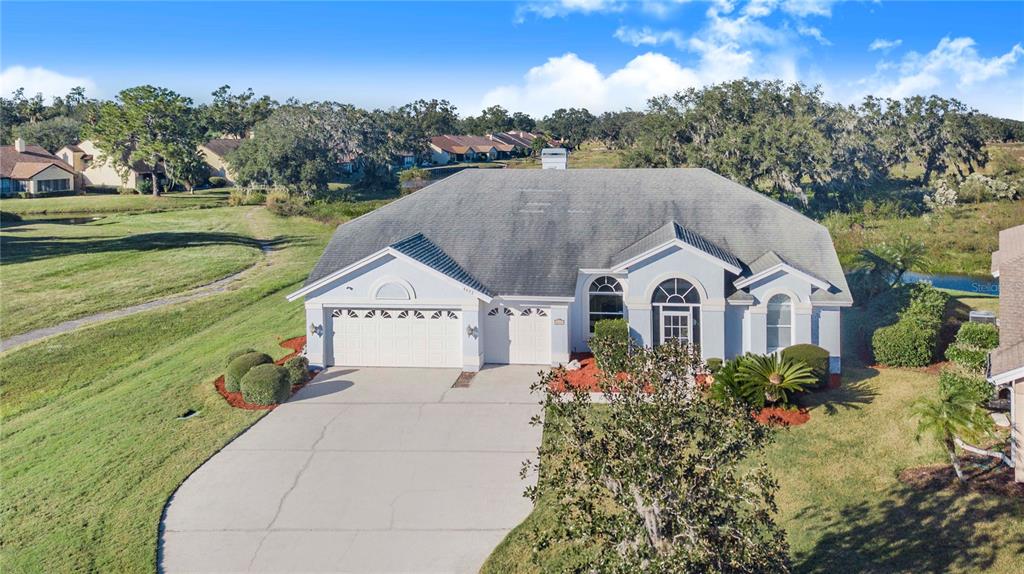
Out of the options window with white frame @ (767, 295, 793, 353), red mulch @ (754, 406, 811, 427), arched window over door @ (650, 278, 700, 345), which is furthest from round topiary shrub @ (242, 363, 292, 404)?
window with white frame @ (767, 295, 793, 353)

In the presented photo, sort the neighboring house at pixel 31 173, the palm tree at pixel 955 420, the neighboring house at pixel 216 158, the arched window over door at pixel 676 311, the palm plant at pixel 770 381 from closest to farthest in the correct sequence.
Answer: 1. the palm tree at pixel 955 420
2. the palm plant at pixel 770 381
3. the arched window over door at pixel 676 311
4. the neighboring house at pixel 31 173
5. the neighboring house at pixel 216 158

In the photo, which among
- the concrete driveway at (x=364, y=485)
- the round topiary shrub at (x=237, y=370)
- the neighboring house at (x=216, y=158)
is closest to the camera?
the concrete driveway at (x=364, y=485)

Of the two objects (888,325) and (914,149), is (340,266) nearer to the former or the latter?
(888,325)

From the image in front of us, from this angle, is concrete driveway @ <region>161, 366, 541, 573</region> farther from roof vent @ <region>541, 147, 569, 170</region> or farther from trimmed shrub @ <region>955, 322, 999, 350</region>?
trimmed shrub @ <region>955, 322, 999, 350</region>

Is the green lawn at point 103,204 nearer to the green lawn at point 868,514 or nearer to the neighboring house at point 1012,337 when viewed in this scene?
the green lawn at point 868,514

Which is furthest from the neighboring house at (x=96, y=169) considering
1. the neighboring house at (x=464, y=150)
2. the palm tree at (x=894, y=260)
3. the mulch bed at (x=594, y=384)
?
the palm tree at (x=894, y=260)

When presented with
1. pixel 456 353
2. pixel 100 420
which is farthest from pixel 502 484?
pixel 100 420
